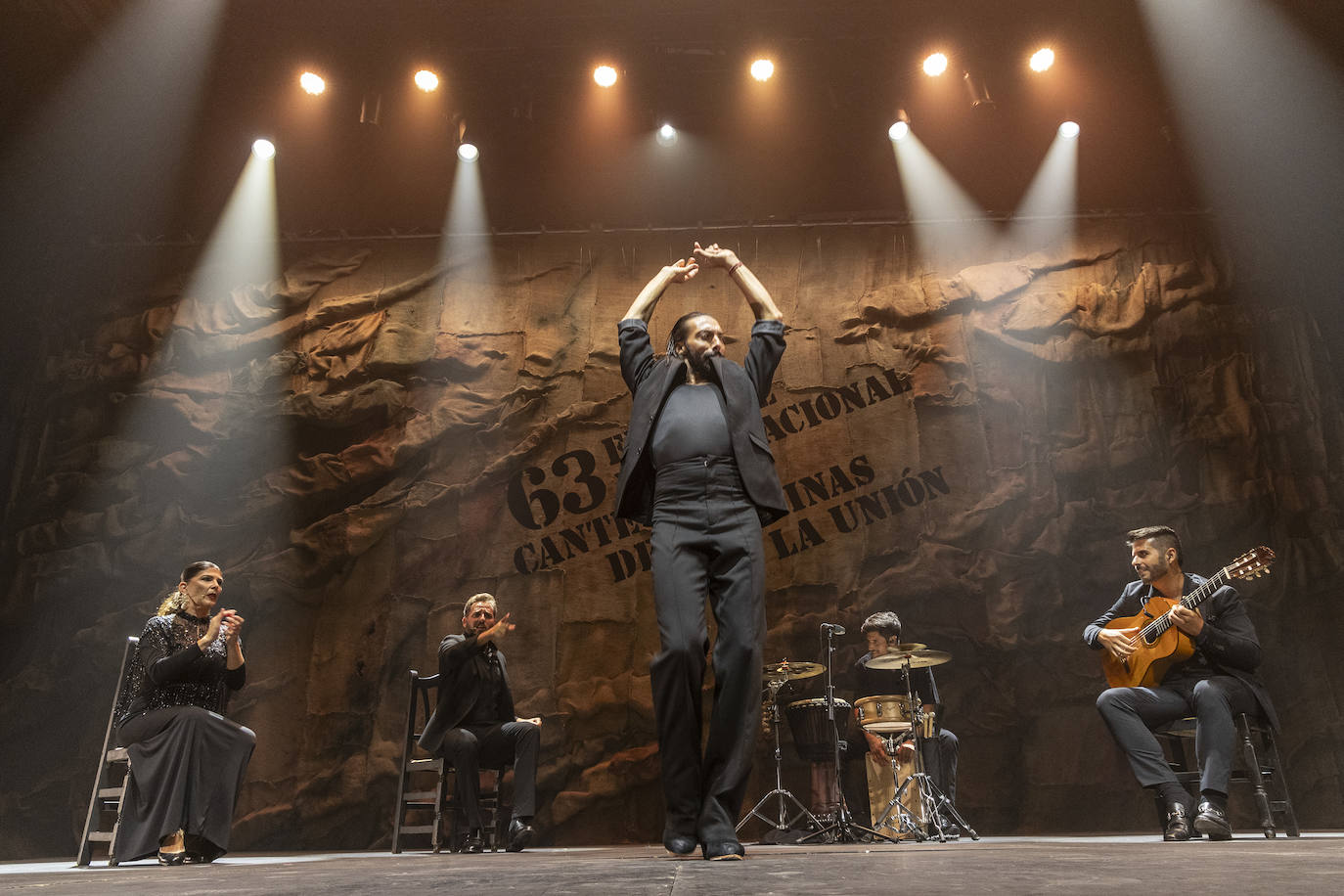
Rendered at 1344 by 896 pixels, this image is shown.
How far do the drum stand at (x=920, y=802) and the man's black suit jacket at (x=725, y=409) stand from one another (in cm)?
255

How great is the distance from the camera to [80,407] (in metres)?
7.22

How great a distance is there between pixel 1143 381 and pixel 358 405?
19.2 feet

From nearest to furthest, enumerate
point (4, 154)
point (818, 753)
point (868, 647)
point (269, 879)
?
1. point (269, 879)
2. point (818, 753)
3. point (868, 647)
4. point (4, 154)

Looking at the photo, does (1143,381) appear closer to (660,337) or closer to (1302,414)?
(1302,414)

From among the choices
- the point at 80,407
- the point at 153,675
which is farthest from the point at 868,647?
the point at 80,407

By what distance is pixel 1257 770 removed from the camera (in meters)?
3.83

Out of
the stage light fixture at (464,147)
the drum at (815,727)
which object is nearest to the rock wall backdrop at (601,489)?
the stage light fixture at (464,147)

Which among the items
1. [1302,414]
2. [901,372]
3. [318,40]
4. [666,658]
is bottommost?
[666,658]

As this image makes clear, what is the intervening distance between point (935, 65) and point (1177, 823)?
512 cm

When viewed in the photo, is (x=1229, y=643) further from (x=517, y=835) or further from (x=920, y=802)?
(x=517, y=835)

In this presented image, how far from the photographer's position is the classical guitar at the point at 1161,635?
3.92 meters

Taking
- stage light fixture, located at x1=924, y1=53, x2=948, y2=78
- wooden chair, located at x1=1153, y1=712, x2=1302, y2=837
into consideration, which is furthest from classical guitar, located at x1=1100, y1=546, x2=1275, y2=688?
stage light fixture, located at x1=924, y1=53, x2=948, y2=78

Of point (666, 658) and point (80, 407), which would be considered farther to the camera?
point (80, 407)

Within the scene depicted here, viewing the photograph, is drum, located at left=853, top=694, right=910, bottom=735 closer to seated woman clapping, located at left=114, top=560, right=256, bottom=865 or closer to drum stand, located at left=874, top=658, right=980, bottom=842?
drum stand, located at left=874, top=658, right=980, bottom=842
